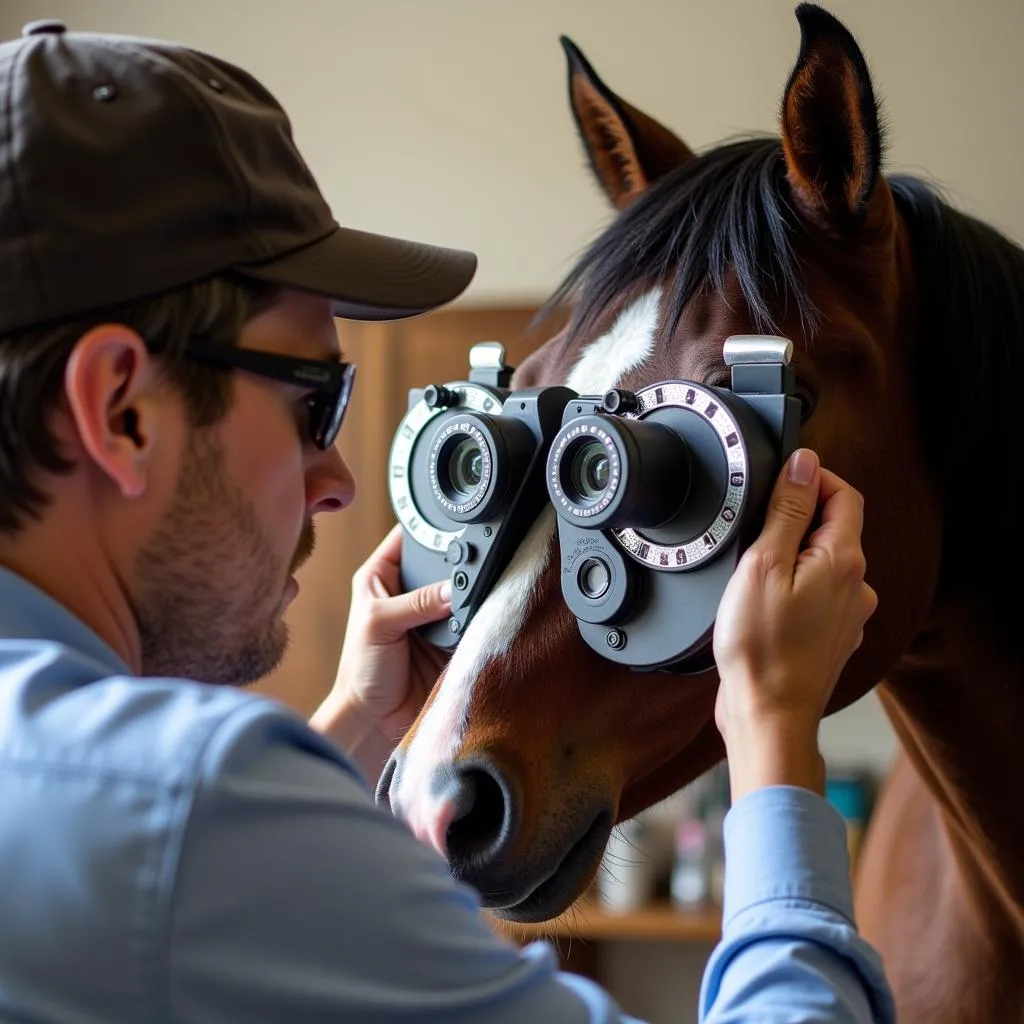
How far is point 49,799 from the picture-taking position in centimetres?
44

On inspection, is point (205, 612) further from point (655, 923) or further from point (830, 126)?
point (655, 923)

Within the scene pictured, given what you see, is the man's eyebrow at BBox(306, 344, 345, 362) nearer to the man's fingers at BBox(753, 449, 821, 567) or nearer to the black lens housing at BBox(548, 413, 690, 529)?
the black lens housing at BBox(548, 413, 690, 529)

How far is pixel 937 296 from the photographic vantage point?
0.89m

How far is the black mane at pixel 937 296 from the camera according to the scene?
85 cm

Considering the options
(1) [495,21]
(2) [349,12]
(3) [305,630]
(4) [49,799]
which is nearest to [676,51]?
(1) [495,21]

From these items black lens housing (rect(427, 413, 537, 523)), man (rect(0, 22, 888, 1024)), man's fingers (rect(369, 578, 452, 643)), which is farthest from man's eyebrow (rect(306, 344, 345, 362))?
man's fingers (rect(369, 578, 452, 643))

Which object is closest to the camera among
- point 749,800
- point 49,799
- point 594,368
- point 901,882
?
point 49,799

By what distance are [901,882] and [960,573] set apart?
401 mm

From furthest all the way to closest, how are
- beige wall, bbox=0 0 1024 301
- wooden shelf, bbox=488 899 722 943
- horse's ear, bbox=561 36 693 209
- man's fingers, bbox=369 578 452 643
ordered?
beige wall, bbox=0 0 1024 301 → wooden shelf, bbox=488 899 722 943 → horse's ear, bbox=561 36 693 209 → man's fingers, bbox=369 578 452 643

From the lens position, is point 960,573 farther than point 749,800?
Yes

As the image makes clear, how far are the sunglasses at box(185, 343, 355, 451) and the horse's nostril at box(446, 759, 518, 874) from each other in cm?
21

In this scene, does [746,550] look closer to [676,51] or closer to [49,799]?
[49,799]

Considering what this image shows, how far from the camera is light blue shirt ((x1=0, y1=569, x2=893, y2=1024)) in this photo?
0.43 m

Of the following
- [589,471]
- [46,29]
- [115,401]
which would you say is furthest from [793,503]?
[46,29]
